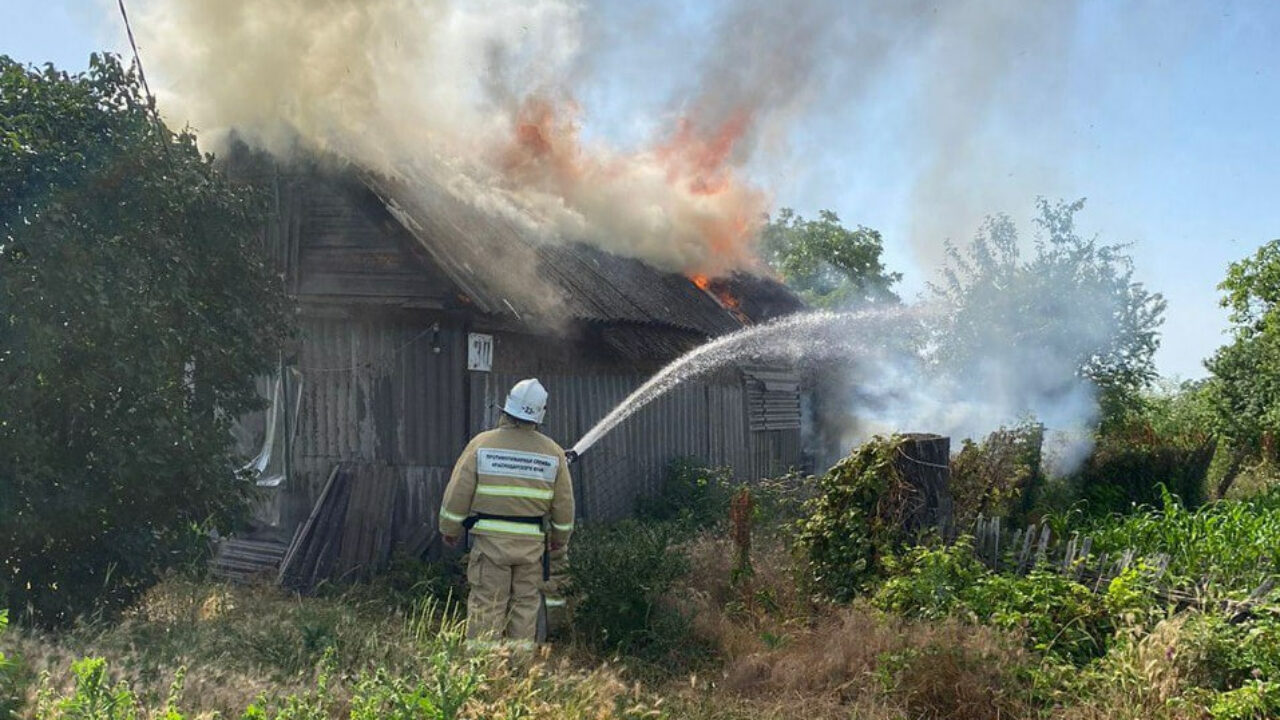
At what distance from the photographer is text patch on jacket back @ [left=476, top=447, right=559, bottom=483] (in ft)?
20.4

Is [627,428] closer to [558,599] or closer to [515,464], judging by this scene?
[558,599]

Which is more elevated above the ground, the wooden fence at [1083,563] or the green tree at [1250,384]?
the green tree at [1250,384]

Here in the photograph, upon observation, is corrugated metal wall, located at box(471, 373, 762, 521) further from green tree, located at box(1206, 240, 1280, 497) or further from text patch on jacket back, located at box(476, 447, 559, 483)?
green tree, located at box(1206, 240, 1280, 497)

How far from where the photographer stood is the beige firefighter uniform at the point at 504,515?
20.4ft

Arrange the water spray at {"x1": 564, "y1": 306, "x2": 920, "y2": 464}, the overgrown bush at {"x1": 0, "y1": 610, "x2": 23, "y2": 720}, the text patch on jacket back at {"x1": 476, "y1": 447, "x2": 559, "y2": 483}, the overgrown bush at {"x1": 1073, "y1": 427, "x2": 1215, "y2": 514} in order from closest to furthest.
Result: 1. the overgrown bush at {"x1": 0, "y1": 610, "x2": 23, "y2": 720}
2. the text patch on jacket back at {"x1": 476, "y1": 447, "x2": 559, "y2": 483}
3. the overgrown bush at {"x1": 1073, "y1": 427, "x2": 1215, "y2": 514}
4. the water spray at {"x1": 564, "y1": 306, "x2": 920, "y2": 464}

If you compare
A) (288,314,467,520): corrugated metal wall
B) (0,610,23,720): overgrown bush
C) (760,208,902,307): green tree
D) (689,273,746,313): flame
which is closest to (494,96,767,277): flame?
(689,273,746,313): flame

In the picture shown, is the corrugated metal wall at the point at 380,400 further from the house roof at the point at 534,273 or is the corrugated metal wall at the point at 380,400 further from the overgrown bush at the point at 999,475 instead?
the overgrown bush at the point at 999,475

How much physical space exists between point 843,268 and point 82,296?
1293 inches

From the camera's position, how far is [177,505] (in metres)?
5.83

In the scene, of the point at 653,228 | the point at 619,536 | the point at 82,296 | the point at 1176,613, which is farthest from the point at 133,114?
the point at 653,228

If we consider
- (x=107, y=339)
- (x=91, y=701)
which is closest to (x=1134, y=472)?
(x=107, y=339)

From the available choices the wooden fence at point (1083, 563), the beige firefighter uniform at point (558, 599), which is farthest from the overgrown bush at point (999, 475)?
the beige firefighter uniform at point (558, 599)

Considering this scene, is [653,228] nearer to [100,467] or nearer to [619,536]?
[619,536]

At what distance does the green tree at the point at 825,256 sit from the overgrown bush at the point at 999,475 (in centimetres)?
2459
